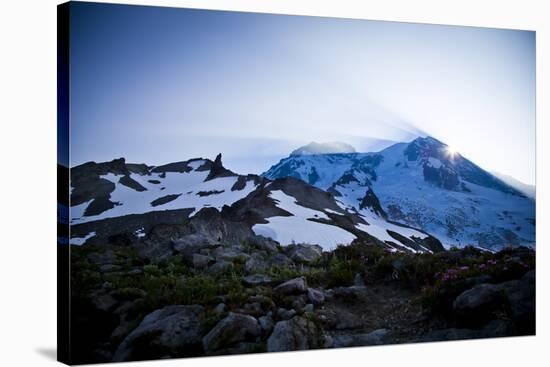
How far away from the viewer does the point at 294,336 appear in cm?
977

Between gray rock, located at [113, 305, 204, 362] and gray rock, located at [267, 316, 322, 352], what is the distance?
0.86 metres

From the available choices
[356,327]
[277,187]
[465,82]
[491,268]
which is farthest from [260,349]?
[465,82]

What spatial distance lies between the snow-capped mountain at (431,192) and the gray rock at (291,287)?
1.25 meters

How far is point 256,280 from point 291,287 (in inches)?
16.6

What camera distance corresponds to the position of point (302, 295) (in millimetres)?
10023

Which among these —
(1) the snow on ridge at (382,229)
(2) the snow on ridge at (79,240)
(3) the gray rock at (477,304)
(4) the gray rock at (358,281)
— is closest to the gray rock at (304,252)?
(4) the gray rock at (358,281)

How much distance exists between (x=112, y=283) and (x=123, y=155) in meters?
1.41

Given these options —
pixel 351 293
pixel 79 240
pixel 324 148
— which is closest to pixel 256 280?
pixel 351 293

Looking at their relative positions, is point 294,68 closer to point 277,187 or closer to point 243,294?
point 277,187

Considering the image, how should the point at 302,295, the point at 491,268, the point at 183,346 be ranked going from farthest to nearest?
the point at 491,268 < the point at 302,295 < the point at 183,346

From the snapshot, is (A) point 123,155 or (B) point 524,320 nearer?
(A) point 123,155

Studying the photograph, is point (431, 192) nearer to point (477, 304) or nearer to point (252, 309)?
point (477, 304)

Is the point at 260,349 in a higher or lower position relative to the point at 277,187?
lower

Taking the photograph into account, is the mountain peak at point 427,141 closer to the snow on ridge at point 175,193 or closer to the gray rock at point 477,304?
the gray rock at point 477,304
